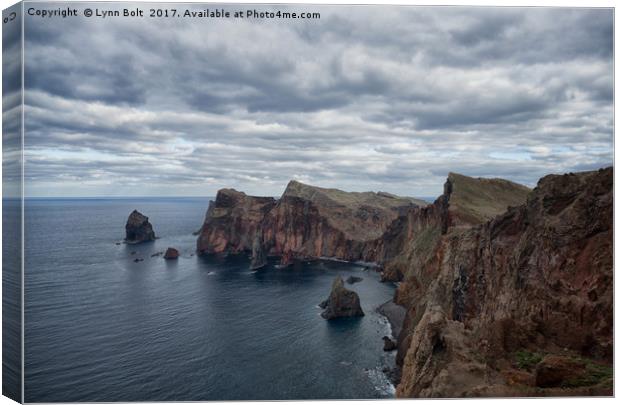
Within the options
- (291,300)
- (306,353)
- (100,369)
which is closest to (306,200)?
(291,300)

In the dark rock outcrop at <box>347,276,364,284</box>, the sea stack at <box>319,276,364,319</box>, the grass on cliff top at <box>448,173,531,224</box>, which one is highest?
the grass on cliff top at <box>448,173,531,224</box>

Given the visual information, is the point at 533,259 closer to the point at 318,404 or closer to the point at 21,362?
the point at 318,404

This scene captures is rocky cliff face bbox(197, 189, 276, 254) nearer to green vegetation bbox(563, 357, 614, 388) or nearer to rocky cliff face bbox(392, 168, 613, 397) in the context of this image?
rocky cliff face bbox(392, 168, 613, 397)

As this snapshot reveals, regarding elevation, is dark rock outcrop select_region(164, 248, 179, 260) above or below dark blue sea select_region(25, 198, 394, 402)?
above

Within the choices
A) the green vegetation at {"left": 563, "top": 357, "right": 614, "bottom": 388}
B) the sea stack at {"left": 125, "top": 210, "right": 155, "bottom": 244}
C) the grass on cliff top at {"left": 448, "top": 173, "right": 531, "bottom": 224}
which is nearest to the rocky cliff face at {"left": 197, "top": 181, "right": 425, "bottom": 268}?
the sea stack at {"left": 125, "top": 210, "right": 155, "bottom": 244}

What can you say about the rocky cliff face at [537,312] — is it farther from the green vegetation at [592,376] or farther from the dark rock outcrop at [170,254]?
the dark rock outcrop at [170,254]

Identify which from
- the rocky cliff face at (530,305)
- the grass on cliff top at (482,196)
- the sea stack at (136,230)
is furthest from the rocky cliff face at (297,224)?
the rocky cliff face at (530,305)
